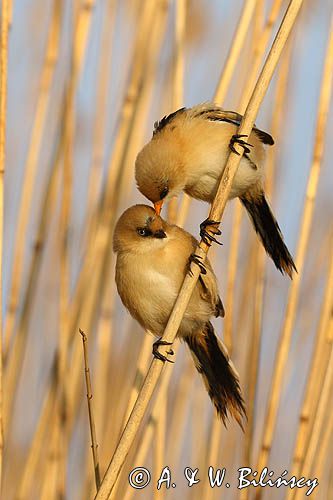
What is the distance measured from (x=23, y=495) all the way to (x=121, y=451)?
2.27 feet

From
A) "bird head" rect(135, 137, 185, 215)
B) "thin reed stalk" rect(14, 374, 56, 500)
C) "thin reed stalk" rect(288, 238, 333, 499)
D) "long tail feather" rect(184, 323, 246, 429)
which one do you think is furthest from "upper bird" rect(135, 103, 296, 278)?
"thin reed stalk" rect(14, 374, 56, 500)

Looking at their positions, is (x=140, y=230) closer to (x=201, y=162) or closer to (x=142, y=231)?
(x=142, y=231)

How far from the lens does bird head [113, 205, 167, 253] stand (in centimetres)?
153

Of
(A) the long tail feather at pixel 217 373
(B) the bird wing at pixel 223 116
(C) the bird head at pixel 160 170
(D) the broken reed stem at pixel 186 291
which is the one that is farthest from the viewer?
(B) the bird wing at pixel 223 116

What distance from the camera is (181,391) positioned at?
7.52 feet

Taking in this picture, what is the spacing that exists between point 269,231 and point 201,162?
8.9 inches

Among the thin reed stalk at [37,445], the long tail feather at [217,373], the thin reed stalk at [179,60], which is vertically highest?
the thin reed stalk at [179,60]

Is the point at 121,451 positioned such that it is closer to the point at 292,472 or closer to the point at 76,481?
the point at 292,472

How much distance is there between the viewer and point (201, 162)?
5.41 ft

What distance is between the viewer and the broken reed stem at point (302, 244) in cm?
160

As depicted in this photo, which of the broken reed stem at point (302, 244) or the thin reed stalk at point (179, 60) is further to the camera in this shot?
the thin reed stalk at point (179, 60)

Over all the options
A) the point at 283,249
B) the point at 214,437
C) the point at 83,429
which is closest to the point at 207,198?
the point at 283,249

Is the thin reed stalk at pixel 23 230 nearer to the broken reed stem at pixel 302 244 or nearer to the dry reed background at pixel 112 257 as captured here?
the dry reed background at pixel 112 257

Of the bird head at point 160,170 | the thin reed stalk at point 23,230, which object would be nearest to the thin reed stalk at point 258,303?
the bird head at point 160,170
